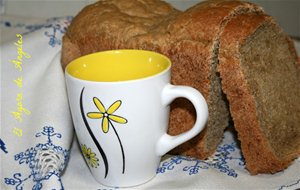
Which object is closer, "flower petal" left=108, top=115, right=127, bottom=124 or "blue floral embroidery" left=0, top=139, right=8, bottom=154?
"flower petal" left=108, top=115, right=127, bottom=124

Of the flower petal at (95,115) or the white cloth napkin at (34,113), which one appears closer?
the flower petal at (95,115)

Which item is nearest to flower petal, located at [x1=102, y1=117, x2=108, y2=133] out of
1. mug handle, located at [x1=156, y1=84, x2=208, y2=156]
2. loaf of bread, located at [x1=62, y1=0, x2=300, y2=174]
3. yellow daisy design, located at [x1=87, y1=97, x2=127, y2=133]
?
yellow daisy design, located at [x1=87, y1=97, x2=127, y2=133]

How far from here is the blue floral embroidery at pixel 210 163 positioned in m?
1.02

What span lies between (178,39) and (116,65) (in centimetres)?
16

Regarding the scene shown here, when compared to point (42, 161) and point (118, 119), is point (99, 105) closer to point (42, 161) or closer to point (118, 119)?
point (118, 119)

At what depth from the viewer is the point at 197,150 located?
43.3 inches

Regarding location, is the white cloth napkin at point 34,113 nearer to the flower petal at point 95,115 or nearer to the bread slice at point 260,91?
the flower petal at point 95,115

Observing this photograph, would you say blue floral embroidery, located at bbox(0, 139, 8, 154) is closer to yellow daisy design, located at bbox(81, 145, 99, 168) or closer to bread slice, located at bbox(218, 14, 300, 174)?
yellow daisy design, located at bbox(81, 145, 99, 168)

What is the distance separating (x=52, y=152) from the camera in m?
1.02

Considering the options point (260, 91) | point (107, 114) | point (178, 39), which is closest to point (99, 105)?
point (107, 114)

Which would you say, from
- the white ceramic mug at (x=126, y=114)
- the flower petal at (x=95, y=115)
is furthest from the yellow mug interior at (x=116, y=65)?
the flower petal at (x=95, y=115)

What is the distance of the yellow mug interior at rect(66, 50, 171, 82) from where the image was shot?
1021 mm

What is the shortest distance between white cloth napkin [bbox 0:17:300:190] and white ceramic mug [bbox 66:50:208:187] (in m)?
0.06

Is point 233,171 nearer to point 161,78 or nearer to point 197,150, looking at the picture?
point 197,150
